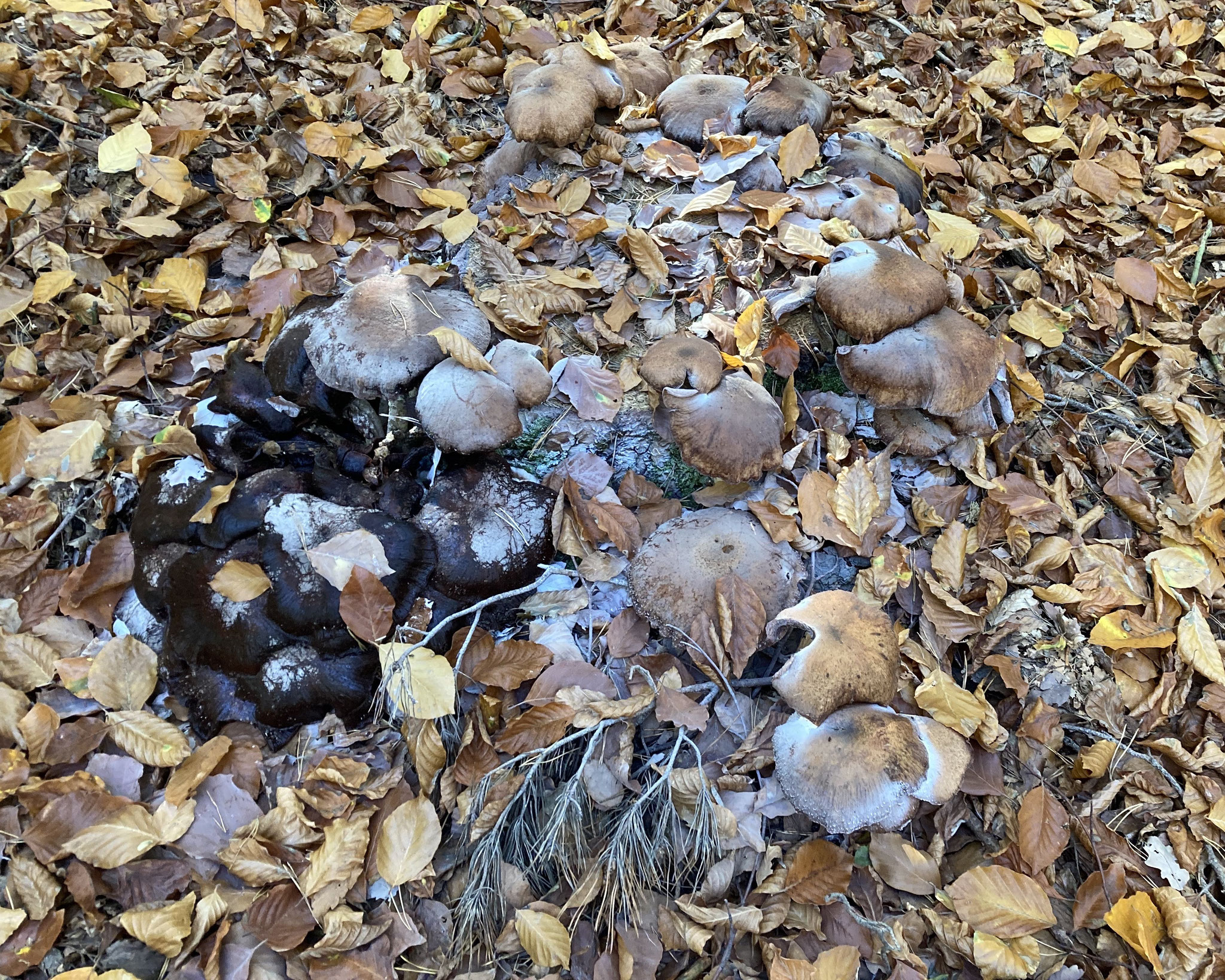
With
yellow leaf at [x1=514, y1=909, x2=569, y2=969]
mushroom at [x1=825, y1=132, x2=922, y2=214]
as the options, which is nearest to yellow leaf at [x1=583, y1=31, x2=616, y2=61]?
mushroom at [x1=825, y1=132, x2=922, y2=214]

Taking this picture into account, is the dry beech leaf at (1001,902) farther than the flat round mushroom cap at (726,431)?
No

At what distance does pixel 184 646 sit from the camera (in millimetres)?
2928

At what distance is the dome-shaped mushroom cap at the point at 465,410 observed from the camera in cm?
284

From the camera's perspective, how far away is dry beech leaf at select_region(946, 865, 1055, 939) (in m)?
2.61

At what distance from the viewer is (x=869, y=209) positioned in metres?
3.75

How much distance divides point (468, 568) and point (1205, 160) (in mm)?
5298

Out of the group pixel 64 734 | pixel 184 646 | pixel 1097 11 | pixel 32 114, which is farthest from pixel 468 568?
pixel 1097 11

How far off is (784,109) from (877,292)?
5.57 feet

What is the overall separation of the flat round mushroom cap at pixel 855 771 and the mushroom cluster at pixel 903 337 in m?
1.35

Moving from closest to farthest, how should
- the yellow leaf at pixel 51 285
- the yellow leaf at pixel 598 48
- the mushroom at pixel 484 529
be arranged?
the mushroom at pixel 484 529 → the yellow leaf at pixel 51 285 → the yellow leaf at pixel 598 48

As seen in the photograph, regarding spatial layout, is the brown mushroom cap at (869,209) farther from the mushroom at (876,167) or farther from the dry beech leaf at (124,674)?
the dry beech leaf at (124,674)

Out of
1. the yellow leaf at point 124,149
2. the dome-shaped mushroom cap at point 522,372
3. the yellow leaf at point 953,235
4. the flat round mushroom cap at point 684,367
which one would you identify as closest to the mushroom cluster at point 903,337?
the flat round mushroom cap at point 684,367

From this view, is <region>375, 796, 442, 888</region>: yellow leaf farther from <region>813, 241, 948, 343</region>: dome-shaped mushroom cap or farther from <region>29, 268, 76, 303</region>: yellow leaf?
<region>29, 268, 76, 303</region>: yellow leaf

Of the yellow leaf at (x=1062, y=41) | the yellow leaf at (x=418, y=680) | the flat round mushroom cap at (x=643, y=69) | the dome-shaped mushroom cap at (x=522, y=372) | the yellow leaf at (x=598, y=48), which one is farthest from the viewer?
the yellow leaf at (x=1062, y=41)
